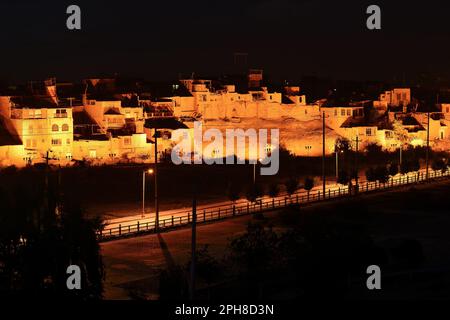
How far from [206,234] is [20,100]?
25.7 m

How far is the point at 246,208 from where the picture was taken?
1864 inches

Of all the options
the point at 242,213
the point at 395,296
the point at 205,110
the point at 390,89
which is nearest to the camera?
the point at 395,296

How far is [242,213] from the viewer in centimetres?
4606

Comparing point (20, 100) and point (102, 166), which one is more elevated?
point (20, 100)

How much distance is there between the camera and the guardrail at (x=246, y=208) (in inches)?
1566

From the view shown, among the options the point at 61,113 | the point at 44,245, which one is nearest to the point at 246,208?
the point at 61,113

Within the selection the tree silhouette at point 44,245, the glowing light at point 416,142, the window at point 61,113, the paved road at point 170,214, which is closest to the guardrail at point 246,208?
the paved road at point 170,214

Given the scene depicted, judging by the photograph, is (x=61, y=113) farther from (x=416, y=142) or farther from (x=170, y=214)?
(x=416, y=142)

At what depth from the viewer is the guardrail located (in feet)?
131

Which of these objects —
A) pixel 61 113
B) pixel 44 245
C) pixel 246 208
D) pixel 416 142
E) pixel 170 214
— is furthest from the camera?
pixel 416 142

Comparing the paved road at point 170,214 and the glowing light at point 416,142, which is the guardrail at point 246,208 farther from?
the glowing light at point 416,142

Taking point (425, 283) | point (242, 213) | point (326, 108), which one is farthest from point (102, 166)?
point (425, 283)
